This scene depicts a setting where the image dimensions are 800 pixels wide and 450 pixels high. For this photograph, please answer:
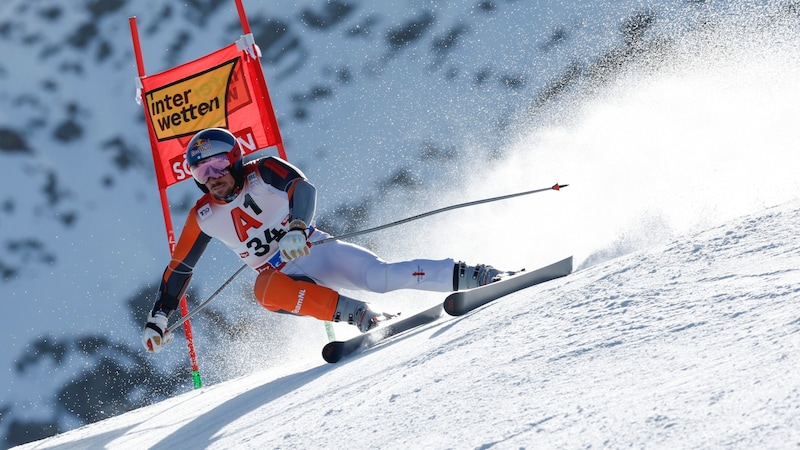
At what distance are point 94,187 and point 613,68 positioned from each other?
44.6ft

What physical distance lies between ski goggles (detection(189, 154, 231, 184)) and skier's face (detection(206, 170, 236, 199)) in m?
0.02

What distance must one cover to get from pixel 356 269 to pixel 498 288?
34.6 inches

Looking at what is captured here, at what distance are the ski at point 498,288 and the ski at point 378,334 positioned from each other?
41 centimetres

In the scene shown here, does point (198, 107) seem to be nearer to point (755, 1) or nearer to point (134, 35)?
point (134, 35)

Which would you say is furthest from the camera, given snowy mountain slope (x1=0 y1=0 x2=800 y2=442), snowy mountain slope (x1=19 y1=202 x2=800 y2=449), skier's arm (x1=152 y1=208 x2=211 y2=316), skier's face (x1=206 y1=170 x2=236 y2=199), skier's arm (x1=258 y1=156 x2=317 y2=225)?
snowy mountain slope (x1=0 y1=0 x2=800 y2=442)

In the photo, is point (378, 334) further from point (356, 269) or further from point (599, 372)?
point (599, 372)

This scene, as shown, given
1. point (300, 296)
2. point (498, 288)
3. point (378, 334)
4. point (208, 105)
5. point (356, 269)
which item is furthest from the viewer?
point (208, 105)

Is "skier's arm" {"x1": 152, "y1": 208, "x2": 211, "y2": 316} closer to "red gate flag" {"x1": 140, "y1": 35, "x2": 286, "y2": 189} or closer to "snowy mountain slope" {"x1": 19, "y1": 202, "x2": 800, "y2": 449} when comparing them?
"snowy mountain slope" {"x1": 19, "y1": 202, "x2": 800, "y2": 449}

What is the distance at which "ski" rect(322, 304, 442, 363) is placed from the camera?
3605 millimetres

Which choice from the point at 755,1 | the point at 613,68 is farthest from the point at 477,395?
the point at 613,68

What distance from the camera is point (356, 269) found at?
4312 millimetres

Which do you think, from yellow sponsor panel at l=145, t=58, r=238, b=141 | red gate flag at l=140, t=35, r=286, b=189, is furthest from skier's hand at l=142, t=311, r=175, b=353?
yellow sponsor panel at l=145, t=58, r=238, b=141

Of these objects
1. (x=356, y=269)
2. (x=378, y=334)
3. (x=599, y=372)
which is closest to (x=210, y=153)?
(x=356, y=269)

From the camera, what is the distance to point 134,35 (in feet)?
21.2
